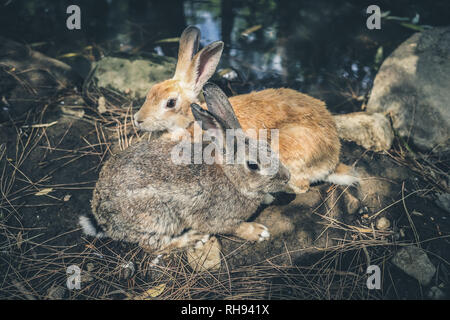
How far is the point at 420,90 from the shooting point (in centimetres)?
405

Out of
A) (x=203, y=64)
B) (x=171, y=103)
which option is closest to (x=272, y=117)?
(x=203, y=64)

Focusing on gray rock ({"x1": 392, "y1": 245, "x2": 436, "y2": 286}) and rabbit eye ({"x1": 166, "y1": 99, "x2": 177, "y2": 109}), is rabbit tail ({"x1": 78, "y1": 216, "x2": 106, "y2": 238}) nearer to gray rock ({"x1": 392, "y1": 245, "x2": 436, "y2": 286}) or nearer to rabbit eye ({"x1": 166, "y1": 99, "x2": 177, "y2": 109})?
rabbit eye ({"x1": 166, "y1": 99, "x2": 177, "y2": 109})

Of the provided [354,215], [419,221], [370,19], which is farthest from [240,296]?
[370,19]

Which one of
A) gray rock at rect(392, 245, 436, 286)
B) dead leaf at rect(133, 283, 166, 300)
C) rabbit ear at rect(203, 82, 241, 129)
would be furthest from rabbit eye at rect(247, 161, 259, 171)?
gray rock at rect(392, 245, 436, 286)

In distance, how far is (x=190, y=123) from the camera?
3887 millimetres

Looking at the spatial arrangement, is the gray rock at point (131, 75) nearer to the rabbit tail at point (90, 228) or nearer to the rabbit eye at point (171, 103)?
the rabbit eye at point (171, 103)

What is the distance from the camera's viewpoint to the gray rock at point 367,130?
3994 millimetres

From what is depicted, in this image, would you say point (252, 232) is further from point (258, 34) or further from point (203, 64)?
point (258, 34)

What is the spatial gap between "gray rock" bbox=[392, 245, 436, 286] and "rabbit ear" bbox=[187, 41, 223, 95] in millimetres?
2929

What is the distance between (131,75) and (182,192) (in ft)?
8.28

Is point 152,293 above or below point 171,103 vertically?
below

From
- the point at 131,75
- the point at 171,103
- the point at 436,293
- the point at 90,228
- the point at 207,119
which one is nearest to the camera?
the point at 436,293

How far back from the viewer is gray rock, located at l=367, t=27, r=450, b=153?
12.8 ft

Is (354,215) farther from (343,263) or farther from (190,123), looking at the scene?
(190,123)
